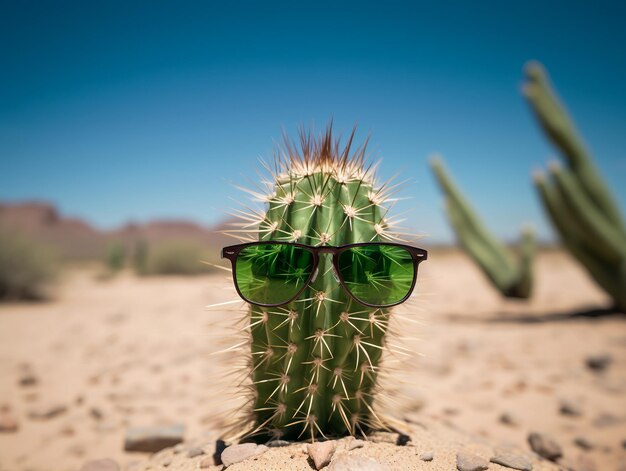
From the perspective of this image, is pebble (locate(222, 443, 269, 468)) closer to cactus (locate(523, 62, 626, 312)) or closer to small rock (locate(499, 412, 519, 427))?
small rock (locate(499, 412, 519, 427))

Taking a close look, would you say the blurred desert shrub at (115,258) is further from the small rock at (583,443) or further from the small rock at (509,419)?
the small rock at (583,443)

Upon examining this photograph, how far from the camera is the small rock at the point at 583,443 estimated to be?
273 cm

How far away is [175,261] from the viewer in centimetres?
1712

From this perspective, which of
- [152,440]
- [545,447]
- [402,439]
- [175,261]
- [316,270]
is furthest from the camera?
[175,261]

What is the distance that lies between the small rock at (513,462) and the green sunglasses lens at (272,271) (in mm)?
1139

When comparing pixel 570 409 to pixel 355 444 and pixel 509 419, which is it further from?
pixel 355 444

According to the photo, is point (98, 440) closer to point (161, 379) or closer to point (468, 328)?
point (161, 379)

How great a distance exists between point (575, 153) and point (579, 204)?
0.98 m

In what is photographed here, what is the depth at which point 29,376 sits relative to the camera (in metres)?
3.83

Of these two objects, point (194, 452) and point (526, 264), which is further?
point (526, 264)

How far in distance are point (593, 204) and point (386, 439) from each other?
279 inches

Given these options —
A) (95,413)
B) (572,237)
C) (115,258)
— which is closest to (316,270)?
(95,413)

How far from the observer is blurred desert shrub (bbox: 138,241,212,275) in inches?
669

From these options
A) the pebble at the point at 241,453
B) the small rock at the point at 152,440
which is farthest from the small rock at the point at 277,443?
the small rock at the point at 152,440
